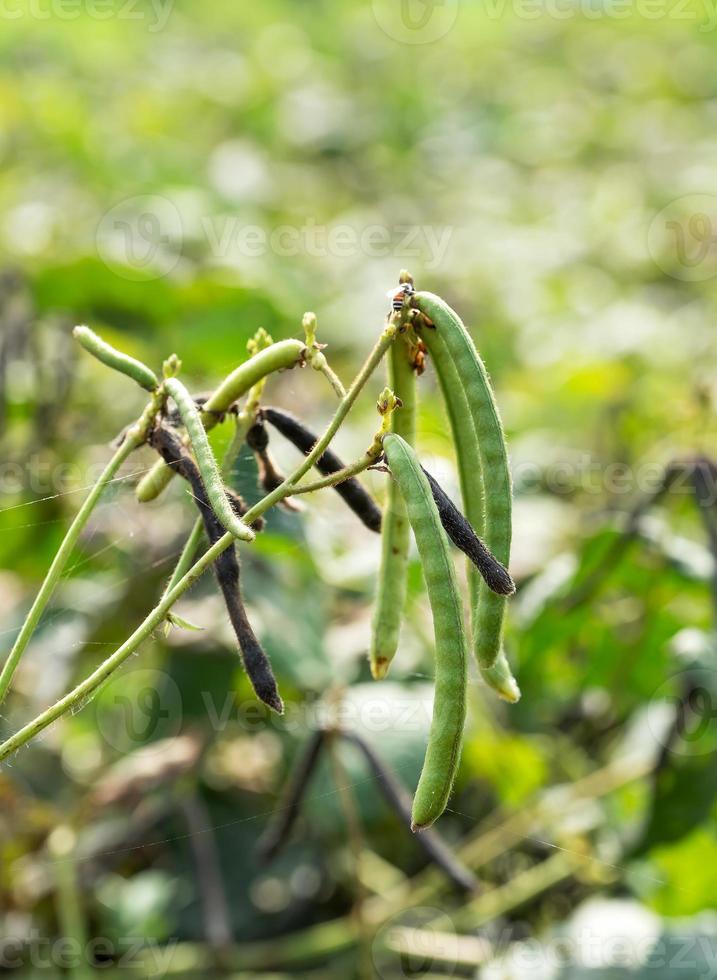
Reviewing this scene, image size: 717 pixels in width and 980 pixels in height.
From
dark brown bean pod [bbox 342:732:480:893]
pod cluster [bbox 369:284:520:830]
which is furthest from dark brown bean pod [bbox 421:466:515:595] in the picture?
dark brown bean pod [bbox 342:732:480:893]

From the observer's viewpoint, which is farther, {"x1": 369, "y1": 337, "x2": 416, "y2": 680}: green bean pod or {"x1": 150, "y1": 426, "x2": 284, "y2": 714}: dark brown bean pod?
{"x1": 369, "y1": 337, "x2": 416, "y2": 680}: green bean pod

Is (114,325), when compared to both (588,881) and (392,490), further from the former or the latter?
(392,490)

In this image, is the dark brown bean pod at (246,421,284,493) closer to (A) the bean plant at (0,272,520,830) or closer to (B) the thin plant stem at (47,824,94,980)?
(A) the bean plant at (0,272,520,830)

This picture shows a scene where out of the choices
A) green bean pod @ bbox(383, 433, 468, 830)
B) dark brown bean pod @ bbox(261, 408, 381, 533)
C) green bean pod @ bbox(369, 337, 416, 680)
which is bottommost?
green bean pod @ bbox(383, 433, 468, 830)

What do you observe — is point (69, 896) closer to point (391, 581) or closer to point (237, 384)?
point (391, 581)

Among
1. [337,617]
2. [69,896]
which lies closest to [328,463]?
[69,896]

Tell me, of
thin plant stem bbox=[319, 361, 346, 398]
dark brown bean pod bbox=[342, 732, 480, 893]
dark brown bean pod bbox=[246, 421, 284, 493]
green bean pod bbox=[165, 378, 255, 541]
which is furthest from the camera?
dark brown bean pod bbox=[342, 732, 480, 893]

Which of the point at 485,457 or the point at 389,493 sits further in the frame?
the point at 389,493
